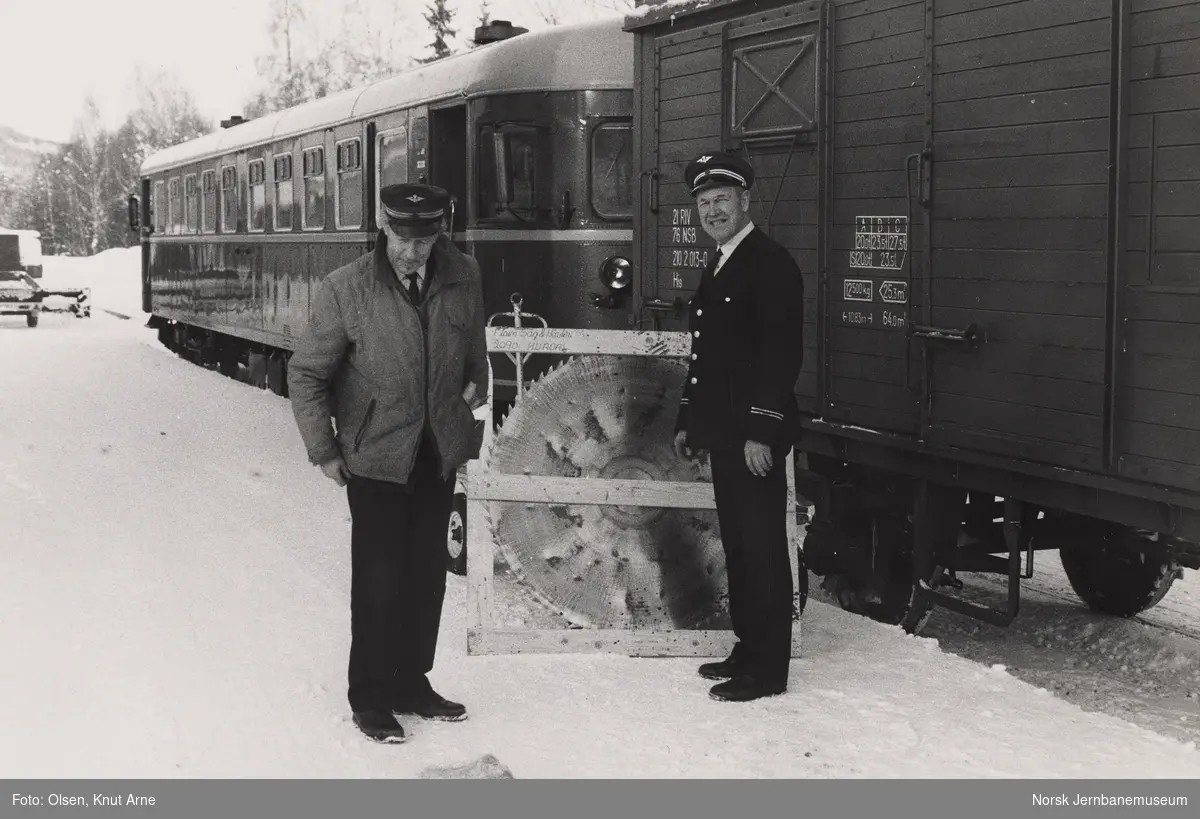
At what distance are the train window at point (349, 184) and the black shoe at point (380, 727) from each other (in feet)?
32.5

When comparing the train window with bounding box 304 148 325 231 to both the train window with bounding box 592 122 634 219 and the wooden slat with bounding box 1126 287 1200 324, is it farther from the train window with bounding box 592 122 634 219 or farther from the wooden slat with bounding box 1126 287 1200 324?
the wooden slat with bounding box 1126 287 1200 324

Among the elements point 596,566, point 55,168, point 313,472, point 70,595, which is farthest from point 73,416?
point 55,168

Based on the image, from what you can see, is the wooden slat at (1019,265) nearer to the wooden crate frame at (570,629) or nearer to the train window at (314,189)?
the wooden crate frame at (570,629)

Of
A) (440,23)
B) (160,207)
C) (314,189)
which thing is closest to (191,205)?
(160,207)

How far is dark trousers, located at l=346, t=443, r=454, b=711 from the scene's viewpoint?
5699 mm

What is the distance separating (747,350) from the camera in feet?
20.4

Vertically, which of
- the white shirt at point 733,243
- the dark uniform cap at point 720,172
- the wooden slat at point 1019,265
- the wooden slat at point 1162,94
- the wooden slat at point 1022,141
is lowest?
the wooden slat at point 1019,265

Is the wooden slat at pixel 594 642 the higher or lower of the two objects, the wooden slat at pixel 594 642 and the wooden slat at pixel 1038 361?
the lower

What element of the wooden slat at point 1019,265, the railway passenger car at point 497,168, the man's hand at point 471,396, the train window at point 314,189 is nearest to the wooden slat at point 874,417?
the wooden slat at point 1019,265

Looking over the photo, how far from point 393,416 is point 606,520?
144cm

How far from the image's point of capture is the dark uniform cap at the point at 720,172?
6148mm

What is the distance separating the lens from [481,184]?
12117 millimetres

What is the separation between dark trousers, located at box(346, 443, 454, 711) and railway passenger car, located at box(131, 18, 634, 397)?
17.0ft

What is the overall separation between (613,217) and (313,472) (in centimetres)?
290
